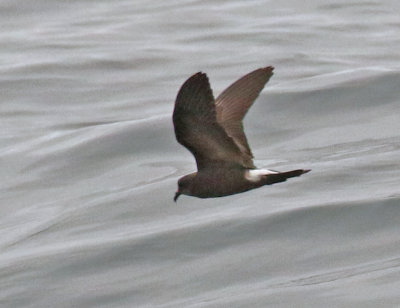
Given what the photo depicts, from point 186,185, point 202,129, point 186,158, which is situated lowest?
point 186,158

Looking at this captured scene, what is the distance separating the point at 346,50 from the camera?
26766 millimetres

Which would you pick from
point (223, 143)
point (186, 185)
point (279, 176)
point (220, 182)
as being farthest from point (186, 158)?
point (279, 176)

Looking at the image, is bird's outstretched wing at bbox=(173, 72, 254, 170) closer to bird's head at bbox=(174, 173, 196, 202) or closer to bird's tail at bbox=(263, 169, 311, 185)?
bird's head at bbox=(174, 173, 196, 202)

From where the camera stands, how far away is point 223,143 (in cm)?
1005

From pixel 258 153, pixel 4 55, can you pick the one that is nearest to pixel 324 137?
pixel 258 153

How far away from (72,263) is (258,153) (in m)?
4.32

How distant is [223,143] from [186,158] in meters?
10.6

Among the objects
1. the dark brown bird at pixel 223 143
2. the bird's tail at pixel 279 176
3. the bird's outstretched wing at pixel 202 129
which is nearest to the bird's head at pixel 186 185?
the dark brown bird at pixel 223 143

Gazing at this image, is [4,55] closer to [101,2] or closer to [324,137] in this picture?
[101,2]

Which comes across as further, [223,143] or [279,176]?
[223,143]

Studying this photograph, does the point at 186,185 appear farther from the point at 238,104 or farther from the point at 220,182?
the point at 238,104

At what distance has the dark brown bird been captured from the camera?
32.3 feet

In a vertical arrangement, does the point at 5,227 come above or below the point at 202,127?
below

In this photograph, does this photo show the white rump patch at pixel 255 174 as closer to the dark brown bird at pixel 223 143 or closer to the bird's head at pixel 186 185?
the dark brown bird at pixel 223 143
